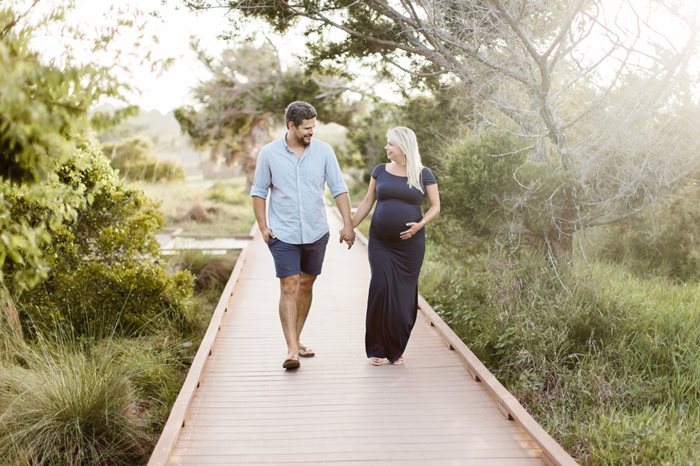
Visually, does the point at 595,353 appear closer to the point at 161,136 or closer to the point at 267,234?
the point at 267,234

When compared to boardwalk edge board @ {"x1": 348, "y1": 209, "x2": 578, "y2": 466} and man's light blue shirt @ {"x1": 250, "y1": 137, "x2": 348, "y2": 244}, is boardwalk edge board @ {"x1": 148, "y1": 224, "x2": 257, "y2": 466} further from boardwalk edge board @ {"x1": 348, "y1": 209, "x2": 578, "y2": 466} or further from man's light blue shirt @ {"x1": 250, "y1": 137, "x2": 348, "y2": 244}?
boardwalk edge board @ {"x1": 348, "y1": 209, "x2": 578, "y2": 466}

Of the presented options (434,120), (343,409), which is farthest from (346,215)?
(434,120)

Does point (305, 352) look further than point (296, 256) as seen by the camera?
Yes

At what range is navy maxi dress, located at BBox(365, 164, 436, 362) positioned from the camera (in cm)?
622

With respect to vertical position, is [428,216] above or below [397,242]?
above

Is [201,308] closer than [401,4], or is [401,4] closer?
[401,4]

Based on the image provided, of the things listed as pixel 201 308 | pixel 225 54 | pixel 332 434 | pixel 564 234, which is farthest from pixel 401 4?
pixel 225 54

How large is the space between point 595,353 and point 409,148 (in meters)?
2.51

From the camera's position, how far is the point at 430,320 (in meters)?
8.09

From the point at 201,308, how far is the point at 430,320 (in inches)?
127

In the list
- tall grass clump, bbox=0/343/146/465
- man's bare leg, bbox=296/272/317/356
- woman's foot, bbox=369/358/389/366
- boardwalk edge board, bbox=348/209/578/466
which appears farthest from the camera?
woman's foot, bbox=369/358/389/366

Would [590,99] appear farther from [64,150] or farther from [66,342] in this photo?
[64,150]

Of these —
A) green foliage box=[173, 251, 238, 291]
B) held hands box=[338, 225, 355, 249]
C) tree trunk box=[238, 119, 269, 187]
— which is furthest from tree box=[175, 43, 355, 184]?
held hands box=[338, 225, 355, 249]

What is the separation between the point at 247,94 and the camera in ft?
76.0
